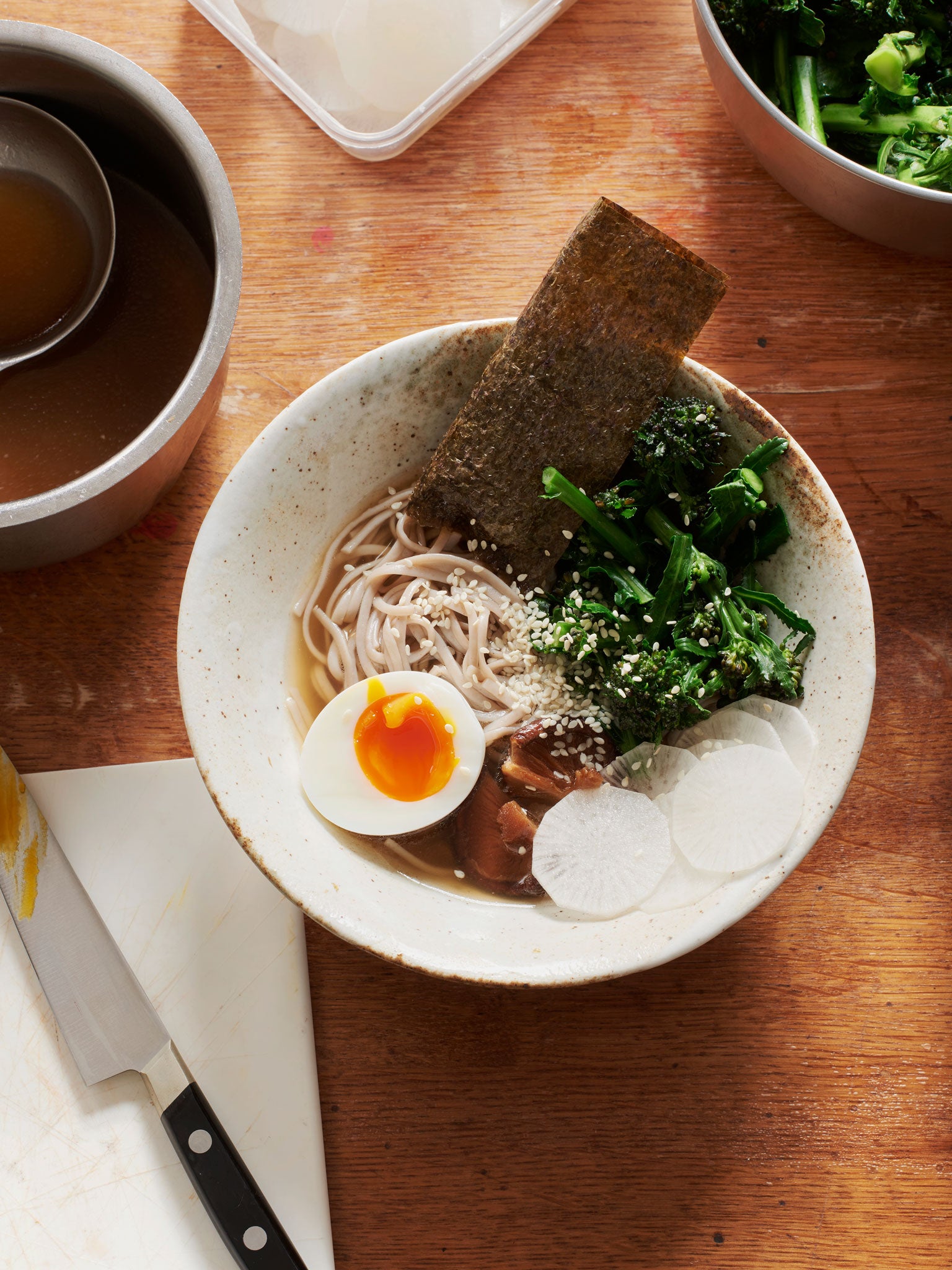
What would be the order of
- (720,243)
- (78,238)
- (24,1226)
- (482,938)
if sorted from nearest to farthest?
(482,938) → (24,1226) → (78,238) → (720,243)

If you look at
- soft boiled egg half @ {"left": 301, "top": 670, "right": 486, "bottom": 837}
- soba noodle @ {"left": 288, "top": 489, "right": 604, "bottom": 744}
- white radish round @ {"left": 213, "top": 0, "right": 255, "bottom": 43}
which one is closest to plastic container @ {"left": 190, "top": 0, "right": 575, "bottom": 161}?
white radish round @ {"left": 213, "top": 0, "right": 255, "bottom": 43}

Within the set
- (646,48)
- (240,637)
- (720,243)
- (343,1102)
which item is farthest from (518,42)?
(343,1102)

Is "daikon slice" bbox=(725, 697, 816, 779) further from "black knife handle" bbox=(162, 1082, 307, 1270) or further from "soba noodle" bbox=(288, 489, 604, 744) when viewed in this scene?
"black knife handle" bbox=(162, 1082, 307, 1270)

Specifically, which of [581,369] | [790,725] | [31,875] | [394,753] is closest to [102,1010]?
[31,875]

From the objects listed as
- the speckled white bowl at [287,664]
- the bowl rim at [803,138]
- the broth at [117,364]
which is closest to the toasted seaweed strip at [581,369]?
the speckled white bowl at [287,664]

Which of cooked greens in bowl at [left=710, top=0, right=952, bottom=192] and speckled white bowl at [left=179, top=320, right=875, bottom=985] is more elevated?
cooked greens in bowl at [left=710, top=0, right=952, bottom=192]

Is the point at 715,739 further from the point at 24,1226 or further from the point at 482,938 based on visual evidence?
the point at 24,1226

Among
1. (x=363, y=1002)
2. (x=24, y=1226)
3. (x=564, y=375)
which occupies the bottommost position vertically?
(x=24, y=1226)
